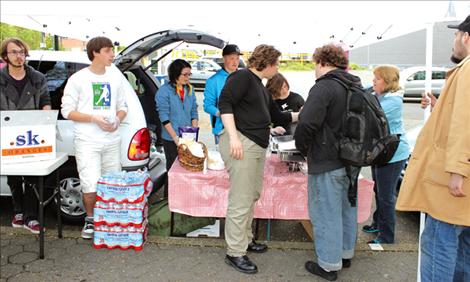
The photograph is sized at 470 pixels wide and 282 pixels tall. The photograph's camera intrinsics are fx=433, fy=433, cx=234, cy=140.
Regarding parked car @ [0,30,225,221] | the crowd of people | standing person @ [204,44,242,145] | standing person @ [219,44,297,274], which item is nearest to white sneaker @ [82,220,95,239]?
the crowd of people

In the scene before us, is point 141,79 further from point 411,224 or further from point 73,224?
point 411,224

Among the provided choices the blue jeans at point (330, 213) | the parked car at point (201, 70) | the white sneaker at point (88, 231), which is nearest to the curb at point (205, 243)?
the white sneaker at point (88, 231)

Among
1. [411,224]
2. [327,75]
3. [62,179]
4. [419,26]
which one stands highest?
[419,26]

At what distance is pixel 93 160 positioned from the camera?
12.0ft

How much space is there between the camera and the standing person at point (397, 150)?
369 centimetres

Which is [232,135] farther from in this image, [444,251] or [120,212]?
[444,251]

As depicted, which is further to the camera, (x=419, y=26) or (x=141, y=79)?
(x=141, y=79)

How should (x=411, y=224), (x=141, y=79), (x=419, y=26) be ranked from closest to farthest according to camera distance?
(x=419, y=26), (x=411, y=224), (x=141, y=79)

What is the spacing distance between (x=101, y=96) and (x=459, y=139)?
2.70 meters

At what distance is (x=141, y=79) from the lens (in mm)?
5391

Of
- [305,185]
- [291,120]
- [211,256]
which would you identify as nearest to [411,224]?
[305,185]

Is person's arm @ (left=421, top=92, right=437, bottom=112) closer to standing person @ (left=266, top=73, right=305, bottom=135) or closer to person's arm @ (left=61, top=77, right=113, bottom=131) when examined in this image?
standing person @ (left=266, top=73, right=305, bottom=135)

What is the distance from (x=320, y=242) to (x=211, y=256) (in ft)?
3.17

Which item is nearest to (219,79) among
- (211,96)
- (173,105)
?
(211,96)
